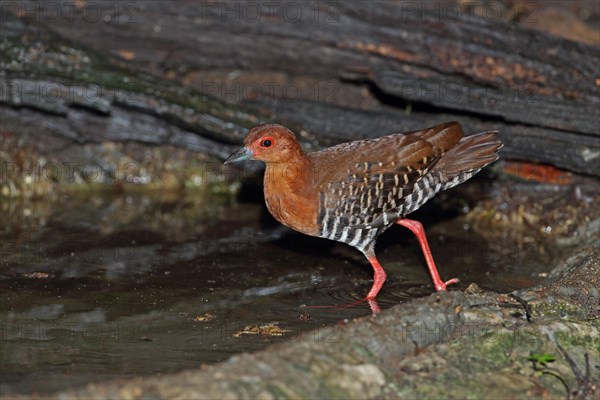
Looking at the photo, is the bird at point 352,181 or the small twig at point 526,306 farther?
the bird at point 352,181

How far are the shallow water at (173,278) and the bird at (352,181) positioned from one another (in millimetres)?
465

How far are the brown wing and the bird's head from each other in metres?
0.23

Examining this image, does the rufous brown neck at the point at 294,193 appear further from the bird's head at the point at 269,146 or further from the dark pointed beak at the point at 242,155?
Answer: the dark pointed beak at the point at 242,155

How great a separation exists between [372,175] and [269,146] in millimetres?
719

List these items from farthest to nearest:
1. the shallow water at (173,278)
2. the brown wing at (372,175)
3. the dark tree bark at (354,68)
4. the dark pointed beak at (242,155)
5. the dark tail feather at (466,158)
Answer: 1. the dark tree bark at (354,68)
2. the dark tail feather at (466,158)
3. the dark pointed beak at (242,155)
4. the brown wing at (372,175)
5. the shallow water at (173,278)

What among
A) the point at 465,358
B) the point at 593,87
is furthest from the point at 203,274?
the point at 593,87

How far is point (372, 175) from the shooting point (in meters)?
5.90

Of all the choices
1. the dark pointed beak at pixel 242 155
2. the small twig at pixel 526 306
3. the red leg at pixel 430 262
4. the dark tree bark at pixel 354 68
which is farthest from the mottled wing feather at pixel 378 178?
the dark tree bark at pixel 354 68

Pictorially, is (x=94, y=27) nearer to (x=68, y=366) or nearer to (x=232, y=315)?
(x=232, y=315)

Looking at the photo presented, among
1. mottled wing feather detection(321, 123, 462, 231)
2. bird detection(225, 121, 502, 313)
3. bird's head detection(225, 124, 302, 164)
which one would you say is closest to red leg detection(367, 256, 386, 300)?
bird detection(225, 121, 502, 313)

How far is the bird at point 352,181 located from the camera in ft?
19.1

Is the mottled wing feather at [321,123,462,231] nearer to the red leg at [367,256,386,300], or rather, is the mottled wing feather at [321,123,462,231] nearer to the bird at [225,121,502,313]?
the bird at [225,121,502,313]

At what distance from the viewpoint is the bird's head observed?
5.90m

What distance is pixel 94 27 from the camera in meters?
8.17
